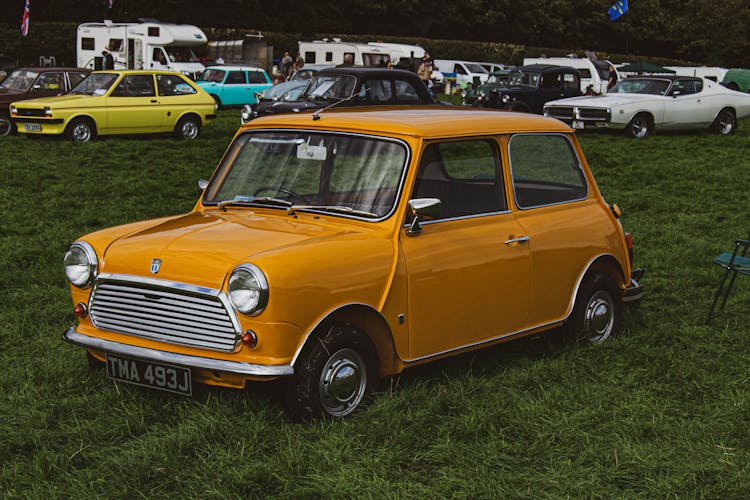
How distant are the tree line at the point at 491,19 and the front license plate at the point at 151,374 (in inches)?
1896

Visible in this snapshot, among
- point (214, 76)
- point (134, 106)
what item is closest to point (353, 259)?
point (134, 106)

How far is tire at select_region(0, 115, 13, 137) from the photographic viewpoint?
2038cm

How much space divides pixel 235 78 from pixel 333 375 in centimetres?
2655

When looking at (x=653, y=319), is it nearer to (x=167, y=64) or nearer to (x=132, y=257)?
(x=132, y=257)

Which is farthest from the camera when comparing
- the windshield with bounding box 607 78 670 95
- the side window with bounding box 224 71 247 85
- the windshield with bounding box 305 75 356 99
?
the side window with bounding box 224 71 247 85

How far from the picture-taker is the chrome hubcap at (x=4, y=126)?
2036 centimetres

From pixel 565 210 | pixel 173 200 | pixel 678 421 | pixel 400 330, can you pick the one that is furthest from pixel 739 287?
pixel 173 200

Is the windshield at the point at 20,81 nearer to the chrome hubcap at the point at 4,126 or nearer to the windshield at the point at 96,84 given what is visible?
the chrome hubcap at the point at 4,126

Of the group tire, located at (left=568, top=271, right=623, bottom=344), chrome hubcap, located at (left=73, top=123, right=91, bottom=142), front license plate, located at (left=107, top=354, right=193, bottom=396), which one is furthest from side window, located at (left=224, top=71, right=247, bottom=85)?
front license plate, located at (left=107, top=354, right=193, bottom=396)

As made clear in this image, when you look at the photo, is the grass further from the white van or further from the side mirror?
the white van

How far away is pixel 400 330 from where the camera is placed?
18.2ft

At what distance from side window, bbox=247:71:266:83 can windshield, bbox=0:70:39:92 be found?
989cm

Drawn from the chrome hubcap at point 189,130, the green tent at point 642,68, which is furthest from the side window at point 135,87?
the green tent at point 642,68

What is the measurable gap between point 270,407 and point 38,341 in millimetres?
2279
